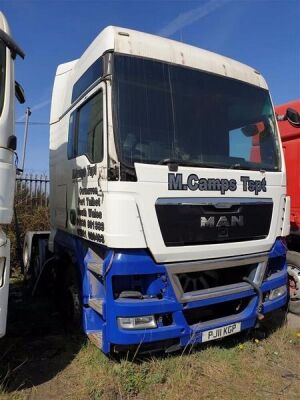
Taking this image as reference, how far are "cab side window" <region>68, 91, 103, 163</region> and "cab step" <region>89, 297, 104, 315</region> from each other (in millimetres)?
1279

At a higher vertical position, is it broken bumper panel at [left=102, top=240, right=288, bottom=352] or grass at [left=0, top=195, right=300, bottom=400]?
broken bumper panel at [left=102, top=240, right=288, bottom=352]

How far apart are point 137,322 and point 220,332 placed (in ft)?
3.11

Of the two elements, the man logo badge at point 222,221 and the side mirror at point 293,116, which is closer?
the man logo badge at point 222,221

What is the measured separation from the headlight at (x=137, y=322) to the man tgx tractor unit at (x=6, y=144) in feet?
3.21

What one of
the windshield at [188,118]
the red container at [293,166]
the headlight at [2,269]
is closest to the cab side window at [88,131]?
the windshield at [188,118]

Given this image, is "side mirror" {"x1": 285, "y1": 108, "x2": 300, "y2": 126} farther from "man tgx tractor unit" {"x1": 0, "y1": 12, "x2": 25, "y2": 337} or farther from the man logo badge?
"man tgx tractor unit" {"x1": 0, "y1": 12, "x2": 25, "y2": 337}

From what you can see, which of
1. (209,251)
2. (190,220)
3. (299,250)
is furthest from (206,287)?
(299,250)

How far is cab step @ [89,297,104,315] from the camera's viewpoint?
389cm

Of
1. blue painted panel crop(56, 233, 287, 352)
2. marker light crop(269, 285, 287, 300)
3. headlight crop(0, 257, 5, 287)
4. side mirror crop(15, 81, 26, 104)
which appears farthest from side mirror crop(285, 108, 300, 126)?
headlight crop(0, 257, 5, 287)

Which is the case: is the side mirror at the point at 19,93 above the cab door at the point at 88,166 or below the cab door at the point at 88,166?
above

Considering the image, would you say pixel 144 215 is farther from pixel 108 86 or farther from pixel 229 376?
pixel 229 376

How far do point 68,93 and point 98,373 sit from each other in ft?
10.9

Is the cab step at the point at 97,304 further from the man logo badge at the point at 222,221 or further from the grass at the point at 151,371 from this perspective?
the man logo badge at the point at 222,221

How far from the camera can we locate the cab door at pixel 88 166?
158 inches
